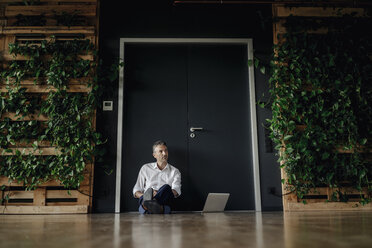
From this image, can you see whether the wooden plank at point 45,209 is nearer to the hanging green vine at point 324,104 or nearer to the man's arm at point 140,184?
the man's arm at point 140,184

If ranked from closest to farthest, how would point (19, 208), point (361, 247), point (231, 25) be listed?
1. point (361, 247)
2. point (19, 208)
3. point (231, 25)

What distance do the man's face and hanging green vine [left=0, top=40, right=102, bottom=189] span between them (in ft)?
2.31

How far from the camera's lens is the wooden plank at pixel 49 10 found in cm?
387

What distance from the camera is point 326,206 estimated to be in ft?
11.7

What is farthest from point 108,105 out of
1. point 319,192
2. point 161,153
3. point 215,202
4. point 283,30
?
point 319,192

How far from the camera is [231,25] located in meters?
4.09

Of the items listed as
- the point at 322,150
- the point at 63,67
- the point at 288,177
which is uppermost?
the point at 63,67

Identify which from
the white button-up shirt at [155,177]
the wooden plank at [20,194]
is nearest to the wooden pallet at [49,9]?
the white button-up shirt at [155,177]

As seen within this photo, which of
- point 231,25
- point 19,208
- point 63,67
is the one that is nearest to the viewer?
point 19,208

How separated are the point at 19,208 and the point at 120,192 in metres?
1.16

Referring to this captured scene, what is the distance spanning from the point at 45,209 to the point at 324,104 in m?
3.62

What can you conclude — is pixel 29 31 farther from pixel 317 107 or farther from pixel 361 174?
pixel 361 174

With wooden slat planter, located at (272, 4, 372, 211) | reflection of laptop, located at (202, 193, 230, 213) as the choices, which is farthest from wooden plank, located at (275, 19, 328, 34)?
reflection of laptop, located at (202, 193, 230, 213)

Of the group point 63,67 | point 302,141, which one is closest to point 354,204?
point 302,141
